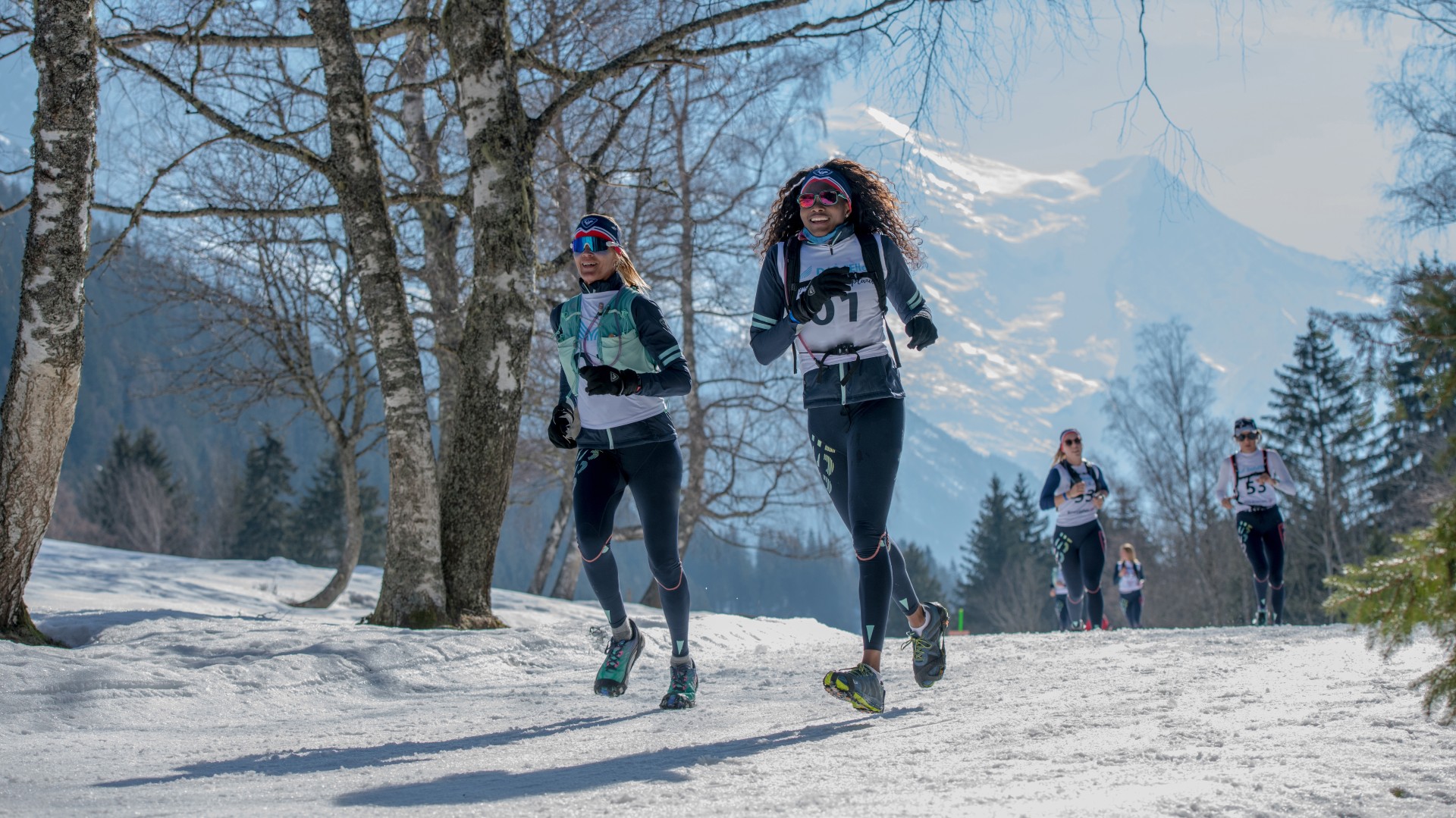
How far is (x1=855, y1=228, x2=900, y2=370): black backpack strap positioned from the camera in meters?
4.45

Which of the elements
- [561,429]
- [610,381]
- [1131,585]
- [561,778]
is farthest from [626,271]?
[1131,585]

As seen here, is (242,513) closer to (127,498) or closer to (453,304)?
(127,498)

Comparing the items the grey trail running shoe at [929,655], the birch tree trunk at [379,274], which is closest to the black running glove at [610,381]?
the grey trail running shoe at [929,655]

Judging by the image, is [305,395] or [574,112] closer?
[574,112]

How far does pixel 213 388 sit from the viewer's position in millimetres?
16188

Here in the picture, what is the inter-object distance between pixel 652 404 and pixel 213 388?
1359 cm

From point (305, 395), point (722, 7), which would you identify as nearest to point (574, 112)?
point (722, 7)

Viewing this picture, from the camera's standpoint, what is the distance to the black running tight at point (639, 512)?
4.79 m

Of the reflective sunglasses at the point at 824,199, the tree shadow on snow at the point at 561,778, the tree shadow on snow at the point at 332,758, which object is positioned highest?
the reflective sunglasses at the point at 824,199

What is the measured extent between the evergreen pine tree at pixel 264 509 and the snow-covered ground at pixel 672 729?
50479 mm

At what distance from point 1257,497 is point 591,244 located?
312 inches

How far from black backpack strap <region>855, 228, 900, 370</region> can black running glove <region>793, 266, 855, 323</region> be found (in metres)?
0.15

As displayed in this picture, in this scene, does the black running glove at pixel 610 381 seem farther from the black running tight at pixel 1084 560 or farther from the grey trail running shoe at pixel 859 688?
the black running tight at pixel 1084 560

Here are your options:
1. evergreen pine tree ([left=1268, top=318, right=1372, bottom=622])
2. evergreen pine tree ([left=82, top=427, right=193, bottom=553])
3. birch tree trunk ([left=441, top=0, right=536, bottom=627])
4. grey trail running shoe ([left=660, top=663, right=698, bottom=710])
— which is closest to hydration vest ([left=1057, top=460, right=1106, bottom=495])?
birch tree trunk ([left=441, top=0, right=536, bottom=627])
